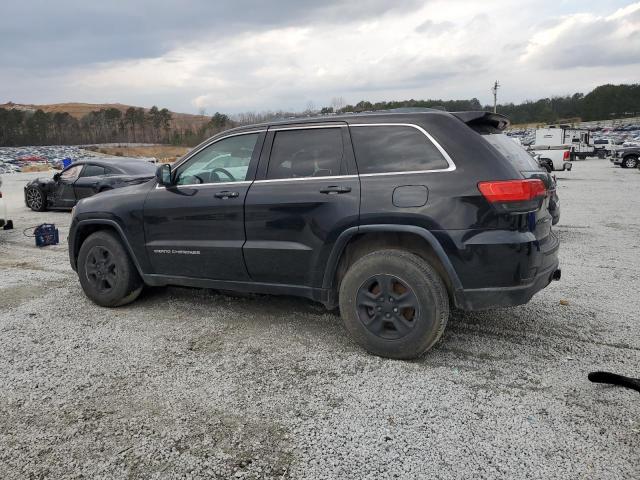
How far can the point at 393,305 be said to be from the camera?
11.8 feet

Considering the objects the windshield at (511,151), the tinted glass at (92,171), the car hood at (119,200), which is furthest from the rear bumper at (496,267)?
the tinted glass at (92,171)

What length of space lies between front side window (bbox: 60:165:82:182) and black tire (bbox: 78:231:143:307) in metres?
8.04

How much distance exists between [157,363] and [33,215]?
1067cm

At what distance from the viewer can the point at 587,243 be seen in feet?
26.2

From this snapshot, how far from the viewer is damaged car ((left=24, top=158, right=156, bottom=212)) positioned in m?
11.4

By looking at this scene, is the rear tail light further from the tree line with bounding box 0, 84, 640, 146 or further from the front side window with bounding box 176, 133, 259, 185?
the tree line with bounding box 0, 84, 640, 146

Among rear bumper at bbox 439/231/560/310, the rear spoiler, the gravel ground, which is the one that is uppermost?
the rear spoiler

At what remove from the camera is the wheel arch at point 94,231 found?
482 cm

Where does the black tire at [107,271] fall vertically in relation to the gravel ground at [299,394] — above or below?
above

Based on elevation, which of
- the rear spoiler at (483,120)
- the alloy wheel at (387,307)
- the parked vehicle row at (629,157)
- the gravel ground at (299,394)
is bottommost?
the gravel ground at (299,394)

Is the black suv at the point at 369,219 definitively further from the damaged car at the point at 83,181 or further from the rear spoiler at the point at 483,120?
the damaged car at the point at 83,181

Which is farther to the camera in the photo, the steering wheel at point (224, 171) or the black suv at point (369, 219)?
the steering wheel at point (224, 171)

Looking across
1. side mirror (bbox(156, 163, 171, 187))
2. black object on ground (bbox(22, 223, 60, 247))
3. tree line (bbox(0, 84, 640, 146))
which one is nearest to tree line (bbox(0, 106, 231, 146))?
tree line (bbox(0, 84, 640, 146))

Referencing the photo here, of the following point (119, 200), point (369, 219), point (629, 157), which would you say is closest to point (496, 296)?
point (369, 219)
